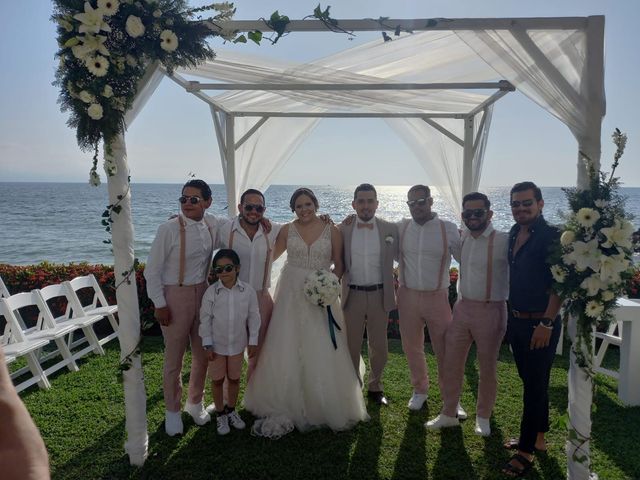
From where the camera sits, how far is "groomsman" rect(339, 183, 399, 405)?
4.37 metres

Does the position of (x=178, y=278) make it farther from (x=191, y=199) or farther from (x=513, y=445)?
(x=513, y=445)

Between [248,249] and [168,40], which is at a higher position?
[168,40]

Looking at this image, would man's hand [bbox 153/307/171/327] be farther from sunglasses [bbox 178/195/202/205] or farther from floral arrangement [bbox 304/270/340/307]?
floral arrangement [bbox 304/270/340/307]

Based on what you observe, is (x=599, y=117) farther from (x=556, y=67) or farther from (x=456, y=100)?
(x=456, y=100)

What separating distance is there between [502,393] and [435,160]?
3770 millimetres

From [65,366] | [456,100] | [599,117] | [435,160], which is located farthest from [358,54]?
[65,366]

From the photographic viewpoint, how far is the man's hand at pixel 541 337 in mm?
3223

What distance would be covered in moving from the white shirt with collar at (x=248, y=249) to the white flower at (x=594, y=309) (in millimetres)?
2663

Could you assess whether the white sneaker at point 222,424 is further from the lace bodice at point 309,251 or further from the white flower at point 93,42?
the white flower at point 93,42

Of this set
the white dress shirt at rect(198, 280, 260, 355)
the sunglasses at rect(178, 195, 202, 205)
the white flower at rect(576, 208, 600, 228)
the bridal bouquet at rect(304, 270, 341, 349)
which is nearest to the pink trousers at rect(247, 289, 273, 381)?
the white dress shirt at rect(198, 280, 260, 355)

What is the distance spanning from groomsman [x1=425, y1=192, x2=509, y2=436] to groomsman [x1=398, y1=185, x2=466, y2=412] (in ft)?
0.97

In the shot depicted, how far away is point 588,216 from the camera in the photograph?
280cm

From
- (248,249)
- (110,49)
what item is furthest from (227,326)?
(110,49)

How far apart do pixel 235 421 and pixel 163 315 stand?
1200 millimetres
